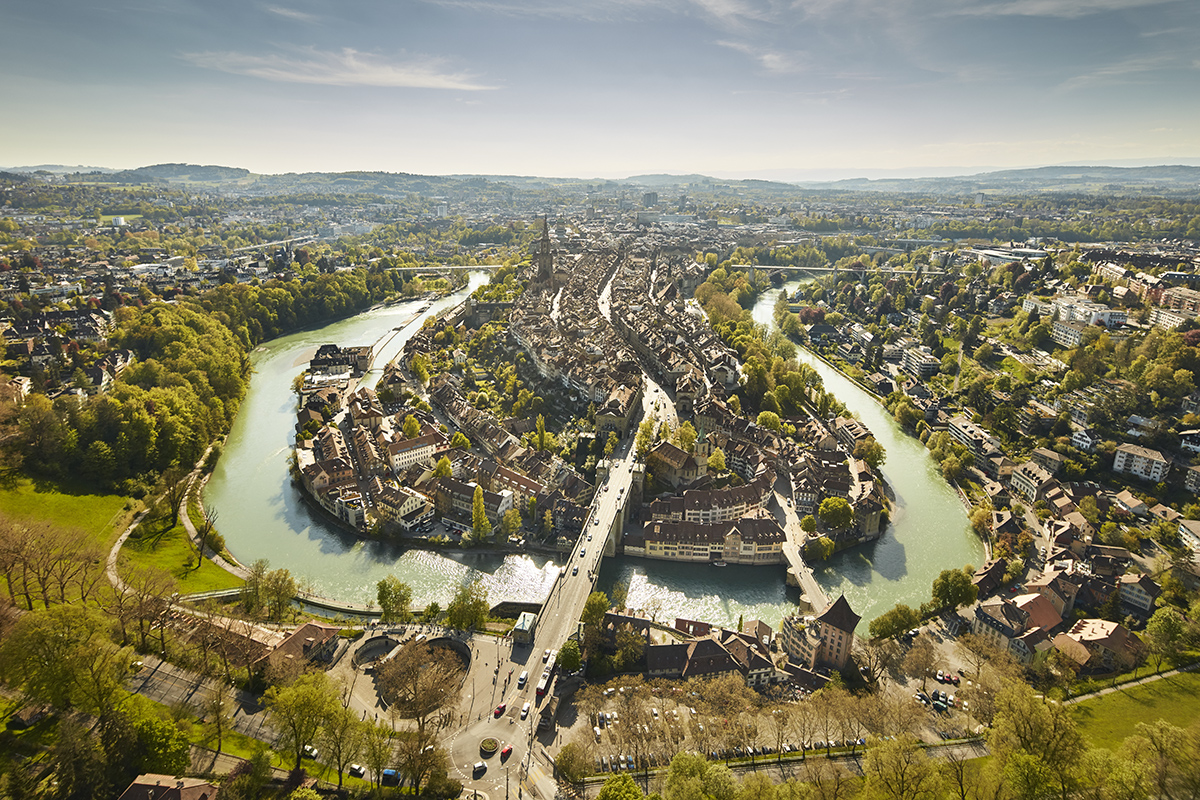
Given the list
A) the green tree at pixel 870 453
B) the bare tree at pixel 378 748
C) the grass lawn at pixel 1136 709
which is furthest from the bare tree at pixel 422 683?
the green tree at pixel 870 453

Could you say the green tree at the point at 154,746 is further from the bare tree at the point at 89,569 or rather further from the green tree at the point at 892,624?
the green tree at the point at 892,624

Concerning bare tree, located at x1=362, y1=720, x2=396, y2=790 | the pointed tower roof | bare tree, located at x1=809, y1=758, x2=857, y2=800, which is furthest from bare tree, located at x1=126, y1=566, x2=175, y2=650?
the pointed tower roof

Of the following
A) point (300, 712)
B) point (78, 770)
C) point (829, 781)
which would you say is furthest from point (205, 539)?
point (829, 781)

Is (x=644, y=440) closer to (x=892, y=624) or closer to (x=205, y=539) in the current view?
(x=892, y=624)

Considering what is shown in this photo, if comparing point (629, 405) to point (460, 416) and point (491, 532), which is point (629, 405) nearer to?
point (460, 416)

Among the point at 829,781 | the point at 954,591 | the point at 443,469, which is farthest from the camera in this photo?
the point at 443,469
